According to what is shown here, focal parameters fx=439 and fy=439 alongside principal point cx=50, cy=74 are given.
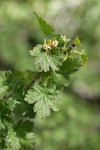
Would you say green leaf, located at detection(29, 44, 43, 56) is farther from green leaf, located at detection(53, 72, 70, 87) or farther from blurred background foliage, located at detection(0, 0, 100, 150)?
blurred background foliage, located at detection(0, 0, 100, 150)

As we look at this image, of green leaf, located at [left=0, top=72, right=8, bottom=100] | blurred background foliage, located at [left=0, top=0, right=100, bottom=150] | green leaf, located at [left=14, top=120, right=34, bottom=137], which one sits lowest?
green leaf, located at [left=14, top=120, right=34, bottom=137]

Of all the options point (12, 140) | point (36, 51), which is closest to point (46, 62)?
point (36, 51)

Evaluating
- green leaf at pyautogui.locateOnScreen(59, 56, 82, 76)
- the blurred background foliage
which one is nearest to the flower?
green leaf at pyautogui.locateOnScreen(59, 56, 82, 76)

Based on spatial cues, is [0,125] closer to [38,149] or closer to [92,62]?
[38,149]

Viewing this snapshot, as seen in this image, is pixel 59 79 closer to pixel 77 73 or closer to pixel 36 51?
pixel 36 51

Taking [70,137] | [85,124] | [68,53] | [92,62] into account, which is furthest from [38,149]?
[68,53]

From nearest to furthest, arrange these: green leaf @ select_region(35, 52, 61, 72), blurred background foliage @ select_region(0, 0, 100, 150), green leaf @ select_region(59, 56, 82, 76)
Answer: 1. green leaf @ select_region(35, 52, 61, 72)
2. green leaf @ select_region(59, 56, 82, 76)
3. blurred background foliage @ select_region(0, 0, 100, 150)

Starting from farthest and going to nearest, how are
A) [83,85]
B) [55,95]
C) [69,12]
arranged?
[83,85] → [69,12] → [55,95]
